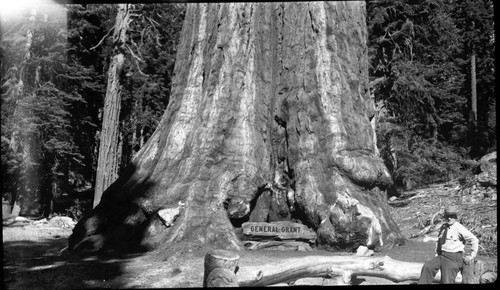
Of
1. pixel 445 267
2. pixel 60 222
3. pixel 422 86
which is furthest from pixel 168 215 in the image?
pixel 422 86

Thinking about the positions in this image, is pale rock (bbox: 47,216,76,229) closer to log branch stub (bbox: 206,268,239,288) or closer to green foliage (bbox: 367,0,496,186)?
green foliage (bbox: 367,0,496,186)

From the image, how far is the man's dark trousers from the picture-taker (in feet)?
15.5

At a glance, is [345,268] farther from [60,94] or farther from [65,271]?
[60,94]

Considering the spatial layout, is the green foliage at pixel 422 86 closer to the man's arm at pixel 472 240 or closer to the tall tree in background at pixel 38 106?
the man's arm at pixel 472 240

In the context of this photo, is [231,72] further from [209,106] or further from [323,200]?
[323,200]

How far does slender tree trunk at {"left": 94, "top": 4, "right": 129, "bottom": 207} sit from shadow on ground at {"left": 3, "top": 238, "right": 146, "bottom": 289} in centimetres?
705

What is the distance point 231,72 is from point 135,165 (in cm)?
225

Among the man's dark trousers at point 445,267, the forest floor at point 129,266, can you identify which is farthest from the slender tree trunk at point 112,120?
the man's dark trousers at point 445,267

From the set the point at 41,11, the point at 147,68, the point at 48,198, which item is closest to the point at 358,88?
the point at 41,11

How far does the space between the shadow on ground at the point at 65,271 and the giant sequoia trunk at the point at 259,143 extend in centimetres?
62

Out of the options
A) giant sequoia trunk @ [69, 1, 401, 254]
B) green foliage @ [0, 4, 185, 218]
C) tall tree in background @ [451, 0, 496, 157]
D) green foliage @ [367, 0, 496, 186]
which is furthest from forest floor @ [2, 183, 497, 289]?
green foliage @ [367, 0, 496, 186]

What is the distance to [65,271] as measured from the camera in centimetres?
551

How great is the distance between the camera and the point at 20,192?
11.2 meters

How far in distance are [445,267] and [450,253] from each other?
15 centimetres
